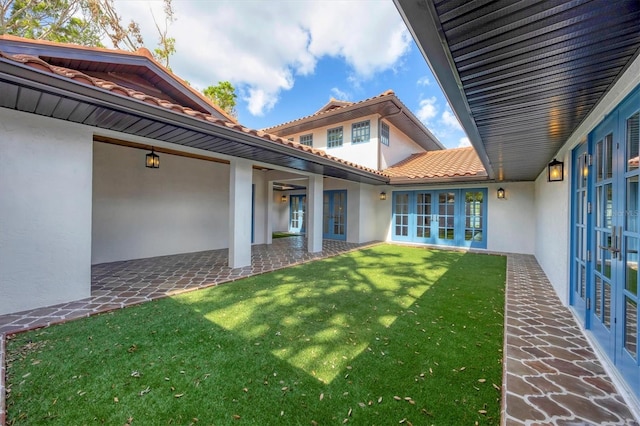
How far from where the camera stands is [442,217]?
11.2 m

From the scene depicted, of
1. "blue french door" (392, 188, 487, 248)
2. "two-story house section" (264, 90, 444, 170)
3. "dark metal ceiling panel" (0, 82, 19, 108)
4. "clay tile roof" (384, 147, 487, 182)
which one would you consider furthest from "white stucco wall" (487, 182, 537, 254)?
"dark metal ceiling panel" (0, 82, 19, 108)

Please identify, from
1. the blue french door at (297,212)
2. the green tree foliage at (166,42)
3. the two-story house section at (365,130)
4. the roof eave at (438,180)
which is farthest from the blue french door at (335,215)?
the green tree foliage at (166,42)

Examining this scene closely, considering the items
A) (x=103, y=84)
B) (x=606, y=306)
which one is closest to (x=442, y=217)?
(x=606, y=306)

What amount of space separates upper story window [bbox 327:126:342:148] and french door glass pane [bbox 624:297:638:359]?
37.4 feet

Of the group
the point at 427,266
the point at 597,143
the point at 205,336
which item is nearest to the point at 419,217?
the point at 427,266

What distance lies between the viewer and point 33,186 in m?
3.95

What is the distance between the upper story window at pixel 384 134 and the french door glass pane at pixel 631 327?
10.2 m

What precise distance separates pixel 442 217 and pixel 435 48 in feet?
33.9

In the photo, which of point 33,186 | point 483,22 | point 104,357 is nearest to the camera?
point 483,22

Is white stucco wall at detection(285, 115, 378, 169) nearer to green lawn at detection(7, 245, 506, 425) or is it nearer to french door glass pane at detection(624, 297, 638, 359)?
green lawn at detection(7, 245, 506, 425)

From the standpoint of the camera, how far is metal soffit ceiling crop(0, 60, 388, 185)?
9.83ft

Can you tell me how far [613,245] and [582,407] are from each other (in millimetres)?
1597

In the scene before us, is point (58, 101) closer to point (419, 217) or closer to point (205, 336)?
point (205, 336)

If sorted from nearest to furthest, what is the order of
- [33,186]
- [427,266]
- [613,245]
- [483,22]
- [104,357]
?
[483,22] < [613,245] < [104,357] < [33,186] < [427,266]
